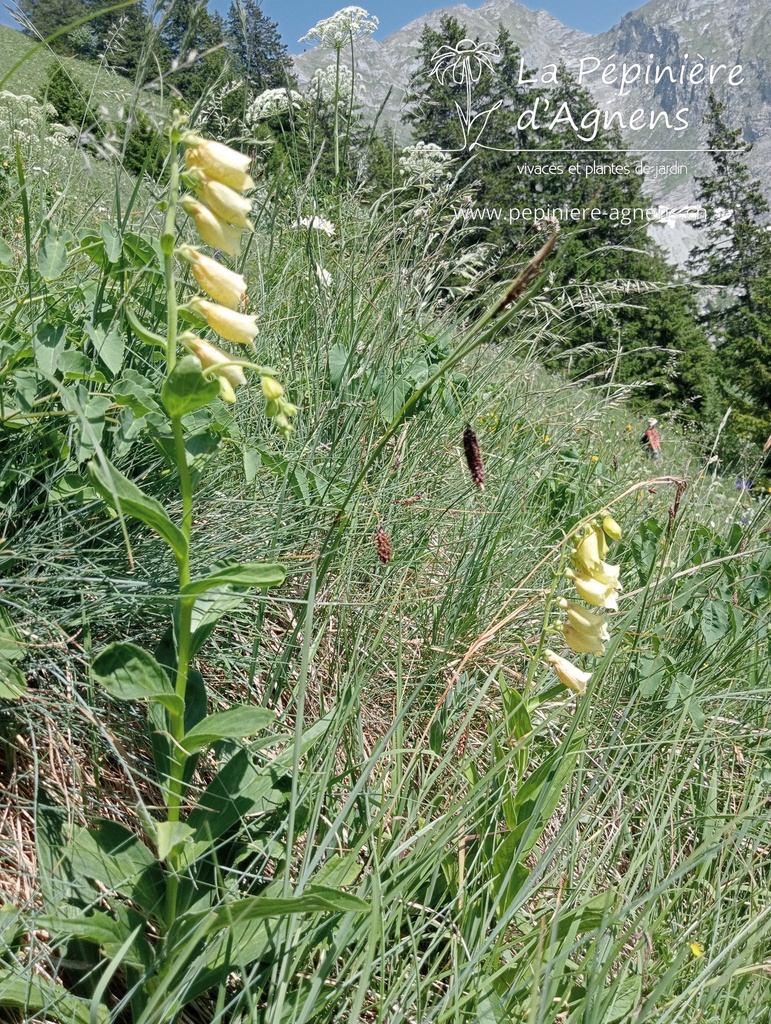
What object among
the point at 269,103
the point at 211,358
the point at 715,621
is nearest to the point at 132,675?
the point at 211,358

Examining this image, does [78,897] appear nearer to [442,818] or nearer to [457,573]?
[442,818]

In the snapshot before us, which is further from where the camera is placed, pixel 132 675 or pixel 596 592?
pixel 596 592

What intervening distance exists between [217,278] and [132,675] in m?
0.45

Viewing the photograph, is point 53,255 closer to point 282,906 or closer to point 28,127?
point 282,906

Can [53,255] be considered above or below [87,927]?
above

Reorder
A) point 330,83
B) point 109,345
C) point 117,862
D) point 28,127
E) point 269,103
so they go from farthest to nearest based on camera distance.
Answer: point 28,127, point 330,83, point 269,103, point 109,345, point 117,862

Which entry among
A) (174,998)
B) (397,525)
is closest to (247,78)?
(397,525)

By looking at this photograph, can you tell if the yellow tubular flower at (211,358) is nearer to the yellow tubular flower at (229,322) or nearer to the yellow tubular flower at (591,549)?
the yellow tubular flower at (229,322)

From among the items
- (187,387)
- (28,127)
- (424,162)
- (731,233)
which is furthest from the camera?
(731,233)

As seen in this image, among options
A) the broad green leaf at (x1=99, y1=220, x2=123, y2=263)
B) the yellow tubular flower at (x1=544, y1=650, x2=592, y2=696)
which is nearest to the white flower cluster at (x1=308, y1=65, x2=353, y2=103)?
the broad green leaf at (x1=99, y1=220, x2=123, y2=263)

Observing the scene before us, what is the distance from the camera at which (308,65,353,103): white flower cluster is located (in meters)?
2.34

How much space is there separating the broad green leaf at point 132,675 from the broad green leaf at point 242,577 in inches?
3.4

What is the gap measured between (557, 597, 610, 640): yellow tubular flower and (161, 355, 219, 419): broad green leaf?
697 mm

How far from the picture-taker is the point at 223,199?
789 millimetres
